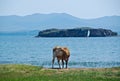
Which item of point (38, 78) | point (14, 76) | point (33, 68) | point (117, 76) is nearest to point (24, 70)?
point (33, 68)

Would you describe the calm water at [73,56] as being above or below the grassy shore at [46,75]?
below

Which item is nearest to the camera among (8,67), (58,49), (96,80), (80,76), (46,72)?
(96,80)

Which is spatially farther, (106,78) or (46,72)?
(46,72)

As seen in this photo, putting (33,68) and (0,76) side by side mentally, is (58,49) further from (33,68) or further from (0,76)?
(0,76)

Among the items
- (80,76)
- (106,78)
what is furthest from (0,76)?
(106,78)

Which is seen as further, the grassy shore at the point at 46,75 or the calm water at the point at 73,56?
the calm water at the point at 73,56

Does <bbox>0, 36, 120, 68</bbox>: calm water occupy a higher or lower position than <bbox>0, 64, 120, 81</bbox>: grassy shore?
lower

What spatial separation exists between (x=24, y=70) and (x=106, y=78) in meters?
8.08

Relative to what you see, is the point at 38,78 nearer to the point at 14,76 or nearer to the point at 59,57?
the point at 14,76

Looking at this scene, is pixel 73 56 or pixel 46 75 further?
pixel 73 56

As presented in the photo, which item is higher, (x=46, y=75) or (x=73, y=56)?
(x=46, y=75)

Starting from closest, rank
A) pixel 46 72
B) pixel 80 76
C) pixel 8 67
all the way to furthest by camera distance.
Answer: pixel 80 76, pixel 46 72, pixel 8 67

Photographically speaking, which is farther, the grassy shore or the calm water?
the calm water

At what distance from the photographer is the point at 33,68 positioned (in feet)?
113
